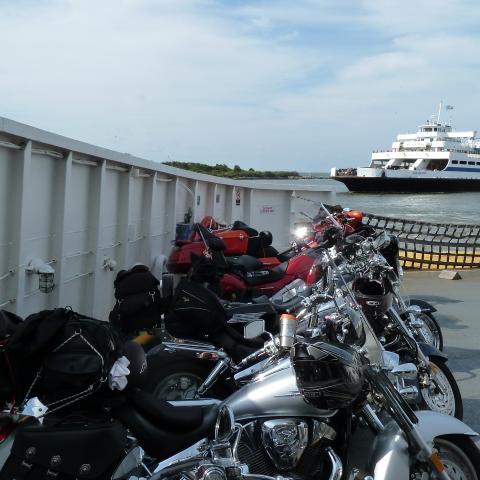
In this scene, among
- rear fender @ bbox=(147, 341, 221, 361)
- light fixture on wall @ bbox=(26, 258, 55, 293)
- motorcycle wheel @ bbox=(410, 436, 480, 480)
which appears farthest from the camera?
light fixture on wall @ bbox=(26, 258, 55, 293)

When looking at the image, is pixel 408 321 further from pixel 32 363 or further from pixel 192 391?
pixel 32 363

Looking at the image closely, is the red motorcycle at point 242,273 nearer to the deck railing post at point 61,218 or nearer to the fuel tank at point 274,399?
the deck railing post at point 61,218

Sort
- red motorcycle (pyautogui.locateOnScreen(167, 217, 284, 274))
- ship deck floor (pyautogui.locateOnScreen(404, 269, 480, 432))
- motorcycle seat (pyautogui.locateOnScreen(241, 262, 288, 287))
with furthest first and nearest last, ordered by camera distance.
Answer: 1. red motorcycle (pyautogui.locateOnScreen(167, 217, 284, 274))
2. motorcycle seat (pyautogui.locateOnScreen(241, 262, 288, 287))
3. ship deck floor (pyautogui.locateOnScreen(404, 269, 480, 432))

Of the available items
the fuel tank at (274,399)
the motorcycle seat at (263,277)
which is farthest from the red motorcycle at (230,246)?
the fuel tank at (274,399)

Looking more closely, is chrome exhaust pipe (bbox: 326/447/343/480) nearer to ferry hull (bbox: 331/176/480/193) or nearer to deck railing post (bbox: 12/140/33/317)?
deck railing post (bbox: 12/140/33/317)

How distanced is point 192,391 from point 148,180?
12.2ft

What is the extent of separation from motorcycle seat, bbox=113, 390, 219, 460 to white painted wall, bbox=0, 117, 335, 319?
5.96 feet

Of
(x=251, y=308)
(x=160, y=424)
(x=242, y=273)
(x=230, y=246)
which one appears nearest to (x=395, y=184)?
(x=230, y=246)

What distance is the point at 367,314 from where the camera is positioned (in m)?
4.51

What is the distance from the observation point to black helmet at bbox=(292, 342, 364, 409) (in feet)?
8.75

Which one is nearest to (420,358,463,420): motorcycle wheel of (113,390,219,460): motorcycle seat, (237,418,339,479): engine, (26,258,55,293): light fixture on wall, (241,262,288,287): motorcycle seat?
(237,418,339,479): engine

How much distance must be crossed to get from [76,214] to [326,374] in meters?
3.15

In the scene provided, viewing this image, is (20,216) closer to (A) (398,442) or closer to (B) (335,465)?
(B) (335,465)

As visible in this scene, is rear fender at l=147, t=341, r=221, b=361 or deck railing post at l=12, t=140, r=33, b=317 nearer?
rear fender at l=147, t=341, r=221, b=361
